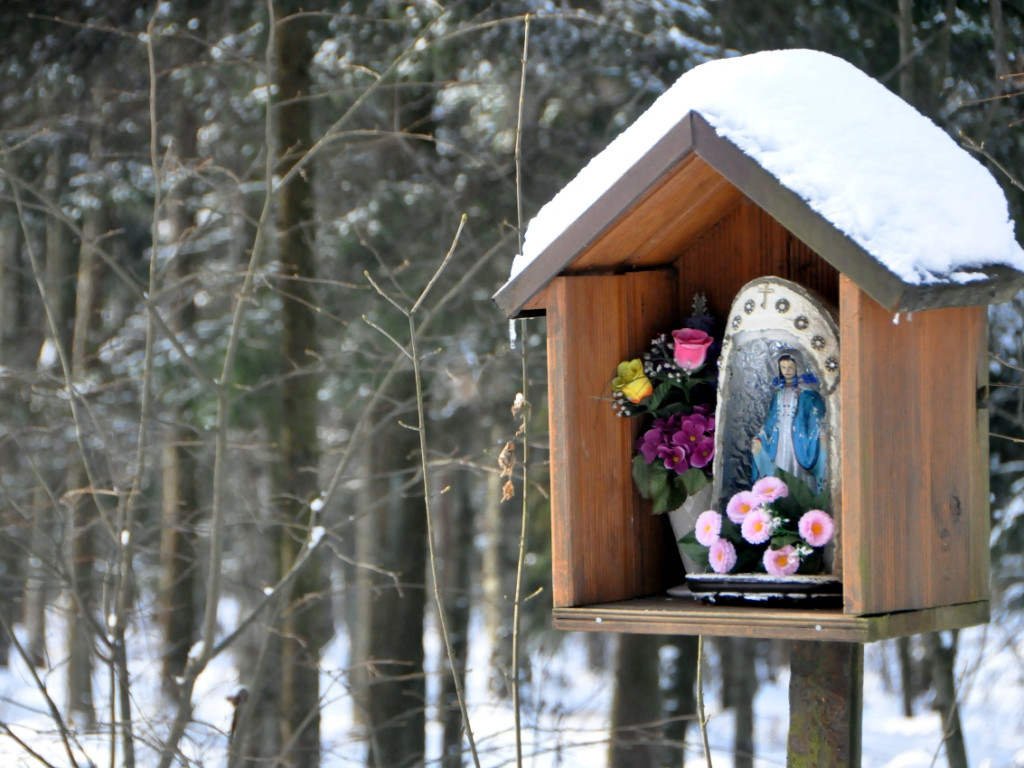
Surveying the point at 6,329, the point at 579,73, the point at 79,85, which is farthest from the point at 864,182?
the point at 6,329

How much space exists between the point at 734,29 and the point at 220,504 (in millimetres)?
4029

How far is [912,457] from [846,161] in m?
0.63

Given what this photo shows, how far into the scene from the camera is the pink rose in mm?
3209

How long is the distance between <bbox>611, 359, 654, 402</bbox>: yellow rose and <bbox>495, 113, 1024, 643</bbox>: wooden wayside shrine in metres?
0.03

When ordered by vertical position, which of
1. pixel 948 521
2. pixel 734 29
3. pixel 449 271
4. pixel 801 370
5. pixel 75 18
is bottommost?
pixel 948 521

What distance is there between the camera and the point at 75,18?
26.5 feet

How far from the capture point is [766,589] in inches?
111

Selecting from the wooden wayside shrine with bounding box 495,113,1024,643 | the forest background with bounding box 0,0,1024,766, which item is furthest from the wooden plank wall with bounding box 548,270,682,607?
the forest background with bounding box 0,0,1024,766

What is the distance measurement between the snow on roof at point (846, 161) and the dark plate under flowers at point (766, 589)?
69cm

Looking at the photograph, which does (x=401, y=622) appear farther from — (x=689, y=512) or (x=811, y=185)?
(x=811, y=185)

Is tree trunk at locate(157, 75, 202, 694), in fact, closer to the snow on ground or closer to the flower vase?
the snow on ground

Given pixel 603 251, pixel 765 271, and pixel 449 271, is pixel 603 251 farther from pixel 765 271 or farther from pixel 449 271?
pixel 449 271

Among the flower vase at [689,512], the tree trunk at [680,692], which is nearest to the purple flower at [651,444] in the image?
the flower vase at [689,512]

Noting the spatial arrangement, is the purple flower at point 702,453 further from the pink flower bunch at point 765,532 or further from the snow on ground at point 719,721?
the snow on ground at point 719,721
